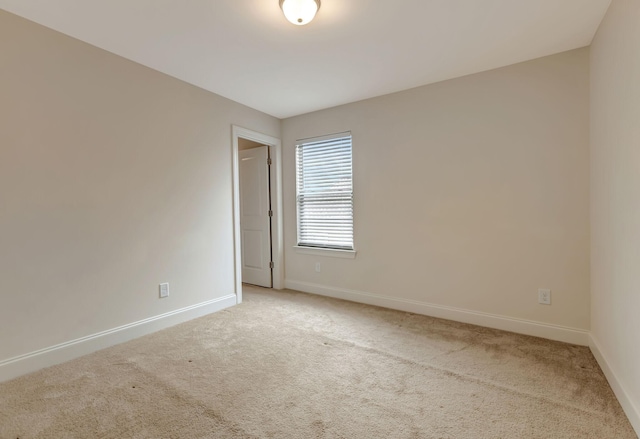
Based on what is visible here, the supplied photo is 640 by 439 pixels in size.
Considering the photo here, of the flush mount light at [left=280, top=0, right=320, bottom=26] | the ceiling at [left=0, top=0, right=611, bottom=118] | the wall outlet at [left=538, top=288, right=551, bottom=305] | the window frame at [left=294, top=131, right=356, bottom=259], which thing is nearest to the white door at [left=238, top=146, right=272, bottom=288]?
the window frame at [left=294, top=131, right=356, bottom=259]

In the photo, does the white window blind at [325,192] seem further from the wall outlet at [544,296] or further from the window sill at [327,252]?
the wall outlet at [544,296]

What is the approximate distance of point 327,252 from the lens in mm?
3963

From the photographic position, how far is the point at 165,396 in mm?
1838

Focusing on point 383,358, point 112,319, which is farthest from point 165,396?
point 383,358

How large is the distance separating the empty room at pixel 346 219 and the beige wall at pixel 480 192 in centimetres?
2

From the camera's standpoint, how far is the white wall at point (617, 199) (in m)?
1.55

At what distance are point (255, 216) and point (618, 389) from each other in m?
4.01

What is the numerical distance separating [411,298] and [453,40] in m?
2.48

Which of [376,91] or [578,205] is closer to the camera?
[578,205]

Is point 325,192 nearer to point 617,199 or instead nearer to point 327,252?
point 327,252

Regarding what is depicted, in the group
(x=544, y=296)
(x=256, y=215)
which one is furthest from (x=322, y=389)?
(x=256, y=215)

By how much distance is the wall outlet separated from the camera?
8.55 feet

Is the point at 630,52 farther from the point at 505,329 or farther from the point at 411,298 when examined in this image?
the point at 411,298

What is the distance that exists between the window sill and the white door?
53 centimetres
